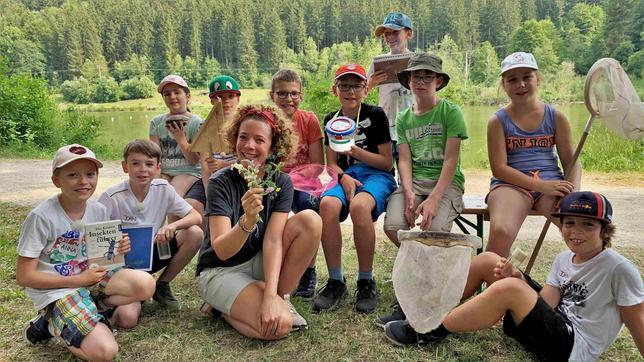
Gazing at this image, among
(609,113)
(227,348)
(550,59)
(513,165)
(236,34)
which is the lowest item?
(227,348)

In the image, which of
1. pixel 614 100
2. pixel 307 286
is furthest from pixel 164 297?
pixel 614 100

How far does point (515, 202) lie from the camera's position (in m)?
2.98

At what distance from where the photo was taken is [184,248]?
3.14m

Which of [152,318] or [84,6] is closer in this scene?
[152,318]

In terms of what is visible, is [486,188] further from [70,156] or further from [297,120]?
[70,156]

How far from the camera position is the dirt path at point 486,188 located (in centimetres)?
529

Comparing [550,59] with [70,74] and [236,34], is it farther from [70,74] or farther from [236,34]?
[70,74]

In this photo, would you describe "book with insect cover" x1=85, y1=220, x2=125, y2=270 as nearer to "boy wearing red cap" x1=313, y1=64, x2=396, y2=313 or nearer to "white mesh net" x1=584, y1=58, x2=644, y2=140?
"boy wearing red cap" x1=313, y1=64, x2=396, y2=313

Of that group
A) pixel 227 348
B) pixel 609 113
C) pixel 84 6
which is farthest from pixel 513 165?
pixel 84 6

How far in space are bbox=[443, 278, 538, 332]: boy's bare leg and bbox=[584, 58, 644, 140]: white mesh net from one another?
1.25 metres

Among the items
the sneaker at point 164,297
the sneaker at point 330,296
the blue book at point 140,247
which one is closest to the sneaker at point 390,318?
the sneaker at point 330,296

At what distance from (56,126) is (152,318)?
1386cm

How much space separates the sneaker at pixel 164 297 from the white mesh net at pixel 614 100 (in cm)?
281

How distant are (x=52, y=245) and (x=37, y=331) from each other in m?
0.51
